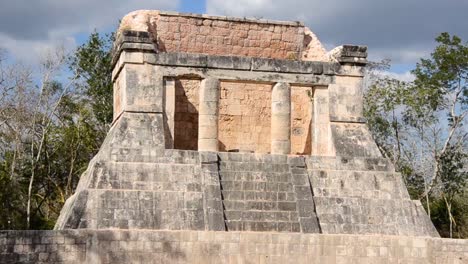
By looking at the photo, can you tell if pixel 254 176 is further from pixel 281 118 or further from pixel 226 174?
pixel 281 118

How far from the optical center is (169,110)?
15.9 m

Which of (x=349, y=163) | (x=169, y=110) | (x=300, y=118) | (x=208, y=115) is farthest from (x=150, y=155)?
(x=300, y=118)

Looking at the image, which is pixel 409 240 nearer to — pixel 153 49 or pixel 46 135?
pixel 153 49

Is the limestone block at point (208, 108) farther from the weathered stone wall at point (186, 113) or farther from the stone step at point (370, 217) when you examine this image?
the stone step at point (370, 217)

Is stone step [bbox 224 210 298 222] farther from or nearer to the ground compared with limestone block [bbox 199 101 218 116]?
nearer to the ground

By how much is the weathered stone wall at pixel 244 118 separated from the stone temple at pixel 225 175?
0.10 feet

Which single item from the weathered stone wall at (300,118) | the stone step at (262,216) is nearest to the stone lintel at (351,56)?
the weathered stone wall at (300,118)

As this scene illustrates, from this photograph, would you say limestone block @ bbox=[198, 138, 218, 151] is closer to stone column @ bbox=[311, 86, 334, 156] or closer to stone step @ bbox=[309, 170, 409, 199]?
stone step @ bbox=[309, 170, 409, 199]

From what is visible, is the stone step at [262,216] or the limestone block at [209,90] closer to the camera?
the stone step at [262,216]

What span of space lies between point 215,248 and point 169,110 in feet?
10.5

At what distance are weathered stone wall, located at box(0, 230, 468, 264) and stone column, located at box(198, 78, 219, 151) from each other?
248 cm

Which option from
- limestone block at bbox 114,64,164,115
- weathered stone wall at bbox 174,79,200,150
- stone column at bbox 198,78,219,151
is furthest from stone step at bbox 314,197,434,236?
weathered stone wall at bbox 174,79,200,150

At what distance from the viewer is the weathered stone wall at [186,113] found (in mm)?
17719

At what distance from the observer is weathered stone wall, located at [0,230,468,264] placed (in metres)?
13.2
